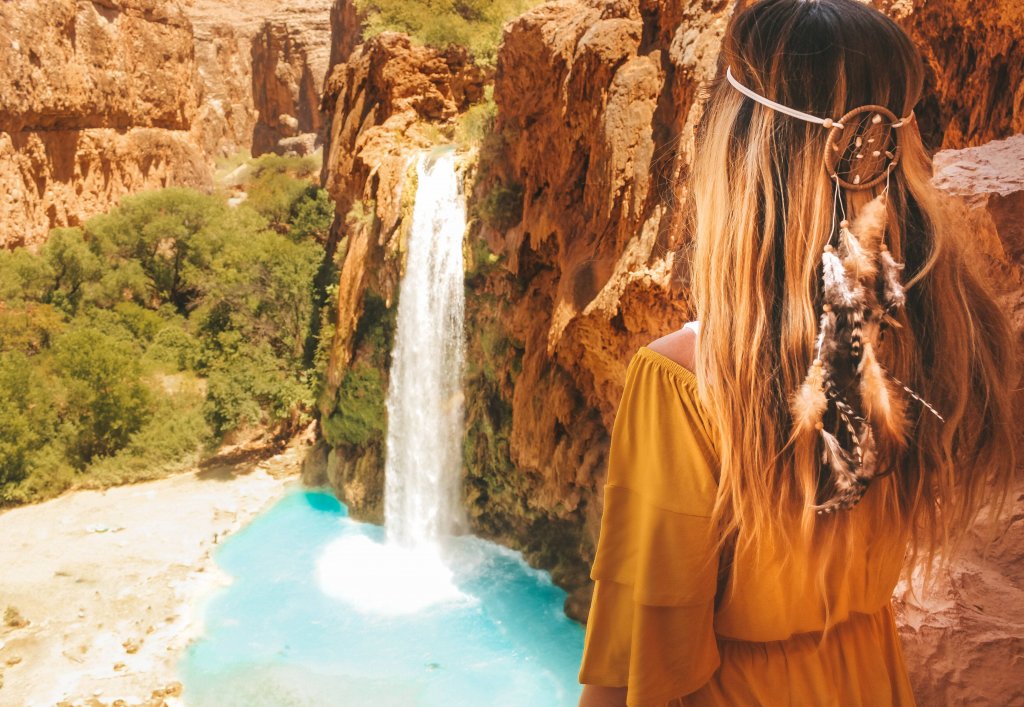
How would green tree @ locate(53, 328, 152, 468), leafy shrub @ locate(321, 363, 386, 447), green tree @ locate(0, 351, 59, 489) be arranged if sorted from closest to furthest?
leafy shrub @ locate(321, 363, 386, 447)
green tree @ locate(0, 351, 59, 489)
green tree @ locate(53, 328, 152, 468)

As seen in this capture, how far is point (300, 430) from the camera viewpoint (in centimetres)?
1390

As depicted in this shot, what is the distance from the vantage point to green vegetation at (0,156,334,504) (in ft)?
41.2

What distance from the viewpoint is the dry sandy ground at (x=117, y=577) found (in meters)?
7.53

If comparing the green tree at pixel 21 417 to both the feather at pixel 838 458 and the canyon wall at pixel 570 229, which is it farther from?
the feather at pixel 838 458

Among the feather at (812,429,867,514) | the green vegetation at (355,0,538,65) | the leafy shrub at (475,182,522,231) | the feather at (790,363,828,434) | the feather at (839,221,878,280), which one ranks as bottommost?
the leafy shrub at (475,182,522,231)

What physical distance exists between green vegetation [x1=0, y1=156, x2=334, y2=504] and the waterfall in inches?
142

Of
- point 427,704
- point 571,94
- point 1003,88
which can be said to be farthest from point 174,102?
point 1003,88

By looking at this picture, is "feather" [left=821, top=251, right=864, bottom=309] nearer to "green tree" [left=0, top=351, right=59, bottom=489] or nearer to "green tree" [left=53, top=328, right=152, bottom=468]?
"green tree" [left=0, top=351, right=59, bottom=489]

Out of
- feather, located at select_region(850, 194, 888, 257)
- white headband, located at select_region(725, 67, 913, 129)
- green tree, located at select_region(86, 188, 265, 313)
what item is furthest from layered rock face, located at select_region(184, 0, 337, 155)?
feather, located at select_region(850, 194, 888, 257)

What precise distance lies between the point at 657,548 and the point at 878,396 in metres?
0.36

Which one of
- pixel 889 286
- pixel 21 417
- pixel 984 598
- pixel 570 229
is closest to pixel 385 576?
pixel 570 229

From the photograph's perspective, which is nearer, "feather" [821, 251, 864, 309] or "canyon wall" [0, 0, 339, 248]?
"feather" [821, 251, 864, 309]

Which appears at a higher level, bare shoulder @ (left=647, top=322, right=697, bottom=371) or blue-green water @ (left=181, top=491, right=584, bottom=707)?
bare shoulder @ (left=647, top=322, right=697, bottom=371)

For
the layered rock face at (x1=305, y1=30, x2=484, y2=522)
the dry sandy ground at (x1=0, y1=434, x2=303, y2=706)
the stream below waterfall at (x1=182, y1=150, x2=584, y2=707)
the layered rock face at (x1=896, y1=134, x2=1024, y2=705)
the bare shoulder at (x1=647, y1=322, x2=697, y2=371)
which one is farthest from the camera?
the layered rock face at (x1=305, y1=30, x2=484, y2=522)
